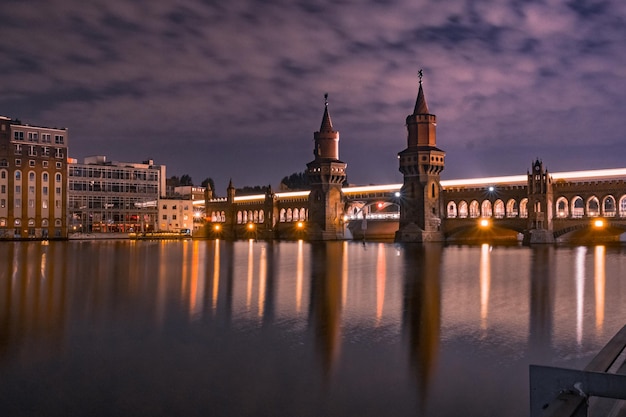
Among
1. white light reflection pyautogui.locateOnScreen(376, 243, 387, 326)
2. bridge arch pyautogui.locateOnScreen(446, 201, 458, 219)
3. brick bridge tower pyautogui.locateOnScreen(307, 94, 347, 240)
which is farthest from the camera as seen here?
brick bridge tower pyautogui.locateOnScreen(307, 94, 347, 240)

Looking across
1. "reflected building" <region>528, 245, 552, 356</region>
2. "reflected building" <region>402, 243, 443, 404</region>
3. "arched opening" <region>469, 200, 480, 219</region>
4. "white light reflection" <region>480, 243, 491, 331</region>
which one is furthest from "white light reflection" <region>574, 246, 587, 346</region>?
"arched opening" <region>469, 200, 480, 219</region>

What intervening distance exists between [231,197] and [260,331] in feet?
361

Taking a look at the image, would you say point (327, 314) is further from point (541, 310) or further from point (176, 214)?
point (176, 214)

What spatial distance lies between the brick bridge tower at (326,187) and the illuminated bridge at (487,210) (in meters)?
2.63

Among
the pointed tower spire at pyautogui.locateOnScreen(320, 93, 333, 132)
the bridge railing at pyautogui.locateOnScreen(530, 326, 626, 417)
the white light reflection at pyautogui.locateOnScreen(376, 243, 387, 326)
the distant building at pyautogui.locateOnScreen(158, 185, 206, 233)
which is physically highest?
the pointed tower spire at pyautogui.locateOnScreen(320, 93, 333, 132)

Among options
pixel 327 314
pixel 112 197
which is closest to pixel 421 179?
pixel 112 197

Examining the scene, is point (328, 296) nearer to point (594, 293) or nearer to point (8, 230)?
point (594, 293)

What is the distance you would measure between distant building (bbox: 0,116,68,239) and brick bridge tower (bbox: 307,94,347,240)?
42.1 metres

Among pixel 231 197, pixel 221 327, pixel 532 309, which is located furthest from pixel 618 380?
pixel 231 197

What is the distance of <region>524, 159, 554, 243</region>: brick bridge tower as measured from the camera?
7212 centimetres

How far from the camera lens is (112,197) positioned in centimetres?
11031

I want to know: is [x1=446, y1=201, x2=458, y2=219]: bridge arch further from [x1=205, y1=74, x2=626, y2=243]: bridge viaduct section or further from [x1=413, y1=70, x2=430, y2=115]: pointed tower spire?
[x1=413, y1=70, x2=430, y2=115]: pointed tower spire

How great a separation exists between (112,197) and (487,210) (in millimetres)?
69023

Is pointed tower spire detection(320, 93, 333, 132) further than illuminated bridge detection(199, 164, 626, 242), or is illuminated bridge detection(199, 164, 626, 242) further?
pointed tower spire detection(320, 93, 333, 132)
